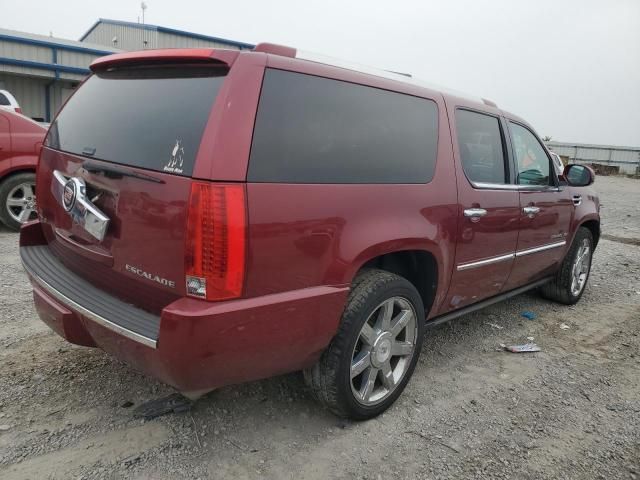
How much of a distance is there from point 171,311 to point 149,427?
942 mm

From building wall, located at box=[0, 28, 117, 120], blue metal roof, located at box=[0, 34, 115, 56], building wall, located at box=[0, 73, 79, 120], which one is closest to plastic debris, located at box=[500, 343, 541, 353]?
building wall, located at box=[0, 28, 117, 120]

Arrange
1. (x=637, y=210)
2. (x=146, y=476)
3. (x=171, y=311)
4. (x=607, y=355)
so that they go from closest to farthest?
(x=171, y=311)
(x=146, y=476)
(x=607, y=355)
(x=637, y=210)

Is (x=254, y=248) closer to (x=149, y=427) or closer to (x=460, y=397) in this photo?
(x=149, y=427)

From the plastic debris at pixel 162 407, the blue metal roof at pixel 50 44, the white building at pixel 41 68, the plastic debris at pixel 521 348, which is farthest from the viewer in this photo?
the white building at pixel 41 68

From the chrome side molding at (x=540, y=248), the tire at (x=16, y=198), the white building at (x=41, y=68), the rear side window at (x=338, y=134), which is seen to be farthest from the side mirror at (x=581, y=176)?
the white building at (x=41, y=68)

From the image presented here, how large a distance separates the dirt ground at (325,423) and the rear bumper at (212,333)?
1.49 feet

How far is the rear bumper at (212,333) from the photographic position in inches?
77.4

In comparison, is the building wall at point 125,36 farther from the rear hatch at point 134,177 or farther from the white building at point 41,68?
the rear hatch at point 134,177

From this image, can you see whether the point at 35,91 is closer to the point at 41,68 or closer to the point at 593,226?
the point at 41,68

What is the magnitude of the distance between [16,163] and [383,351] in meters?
5.58

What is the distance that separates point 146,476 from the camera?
220 centimetres

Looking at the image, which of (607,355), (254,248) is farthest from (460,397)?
A: (254,248)

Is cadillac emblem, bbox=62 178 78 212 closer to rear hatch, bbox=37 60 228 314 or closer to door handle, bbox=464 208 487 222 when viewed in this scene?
rear hatch, bbox=37 60 228 314

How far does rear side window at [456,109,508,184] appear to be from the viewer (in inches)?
128
